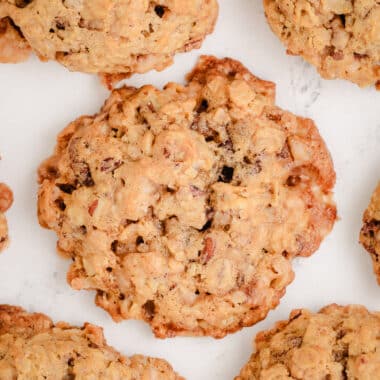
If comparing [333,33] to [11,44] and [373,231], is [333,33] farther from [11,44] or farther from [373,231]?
[11,44]

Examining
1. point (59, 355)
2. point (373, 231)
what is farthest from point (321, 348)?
point (59, 355)

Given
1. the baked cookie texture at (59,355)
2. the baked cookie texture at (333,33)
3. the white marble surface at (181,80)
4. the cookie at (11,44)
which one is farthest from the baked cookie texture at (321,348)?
the cookie at (11,44)

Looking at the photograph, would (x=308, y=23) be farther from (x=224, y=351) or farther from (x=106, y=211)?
(x=224, y=351)

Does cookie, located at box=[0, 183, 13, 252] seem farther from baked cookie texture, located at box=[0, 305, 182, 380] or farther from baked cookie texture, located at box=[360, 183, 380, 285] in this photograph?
baked cookie texture, located at box=[360, 183, 380, 285]

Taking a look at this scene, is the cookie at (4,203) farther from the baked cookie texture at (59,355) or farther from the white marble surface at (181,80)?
the baked cookie texture at (59,355)

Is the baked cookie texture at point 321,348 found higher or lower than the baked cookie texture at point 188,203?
lower

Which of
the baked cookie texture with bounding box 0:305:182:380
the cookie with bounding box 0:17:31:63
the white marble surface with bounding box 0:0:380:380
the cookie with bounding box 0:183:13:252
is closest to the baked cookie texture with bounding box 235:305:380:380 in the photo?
the white marble surface with bounding box 0:0:380:380
